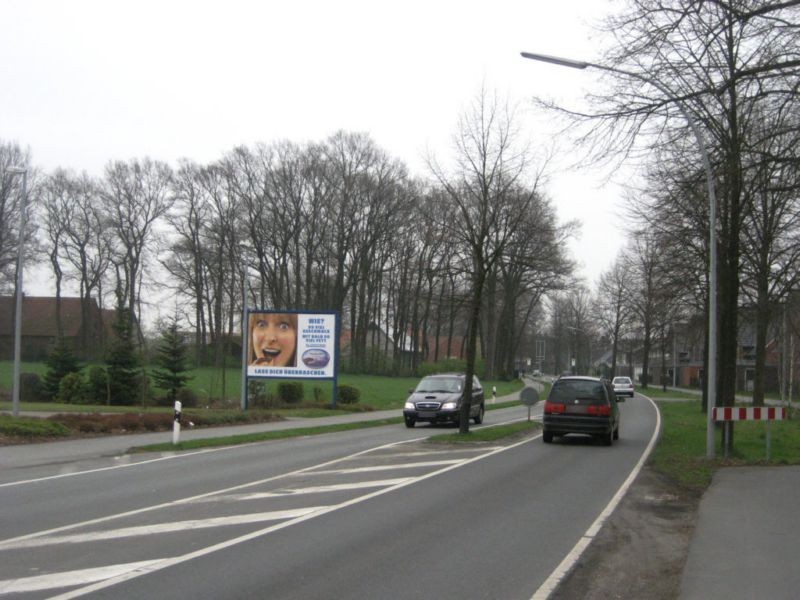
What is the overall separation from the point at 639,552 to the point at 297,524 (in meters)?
3.56

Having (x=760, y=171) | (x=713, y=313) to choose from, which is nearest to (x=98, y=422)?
(x=713, y=313)

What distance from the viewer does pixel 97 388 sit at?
3506 centimetres

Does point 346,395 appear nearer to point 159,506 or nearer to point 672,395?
point 159,506

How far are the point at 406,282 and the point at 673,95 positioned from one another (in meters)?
59.0

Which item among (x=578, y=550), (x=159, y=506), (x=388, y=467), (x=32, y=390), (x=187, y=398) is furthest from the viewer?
(x=32, y=390)

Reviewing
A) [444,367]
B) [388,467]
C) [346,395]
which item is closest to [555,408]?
[388,467]

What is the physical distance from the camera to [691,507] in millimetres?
10906

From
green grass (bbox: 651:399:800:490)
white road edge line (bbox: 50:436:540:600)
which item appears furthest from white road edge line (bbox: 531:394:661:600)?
white road edge line (bbox: 50:436:540:600)

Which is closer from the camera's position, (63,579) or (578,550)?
(63,579)

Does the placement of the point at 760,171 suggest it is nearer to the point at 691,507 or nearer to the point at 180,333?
the point at 691,507

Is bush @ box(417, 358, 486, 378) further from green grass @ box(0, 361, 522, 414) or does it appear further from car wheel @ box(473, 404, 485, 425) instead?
car wheel @ box(473, 404, 485, 425)

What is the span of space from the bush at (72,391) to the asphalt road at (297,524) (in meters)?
20.6

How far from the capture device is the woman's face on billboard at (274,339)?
32.9 metres

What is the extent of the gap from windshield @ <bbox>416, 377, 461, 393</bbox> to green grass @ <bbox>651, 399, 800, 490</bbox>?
651cm
